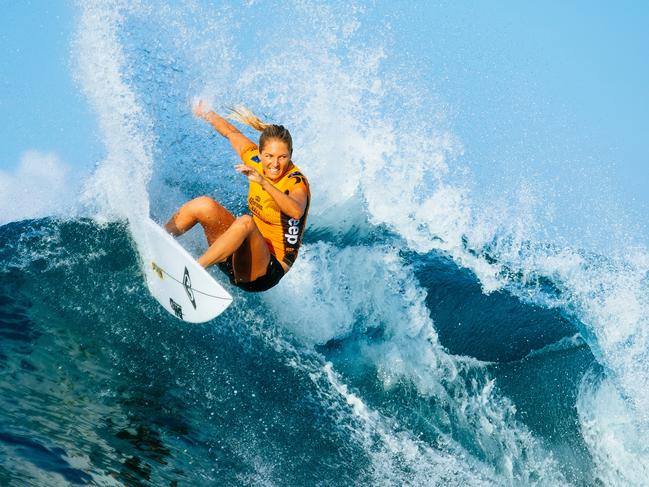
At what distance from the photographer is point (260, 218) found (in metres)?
4.85

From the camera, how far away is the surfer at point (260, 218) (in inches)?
176

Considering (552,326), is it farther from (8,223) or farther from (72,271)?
(8,223)

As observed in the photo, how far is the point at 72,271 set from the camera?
6031mm

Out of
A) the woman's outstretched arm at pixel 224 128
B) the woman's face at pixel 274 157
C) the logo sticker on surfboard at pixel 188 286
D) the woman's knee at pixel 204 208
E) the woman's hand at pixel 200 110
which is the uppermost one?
the woman's hand at pixel 200 110

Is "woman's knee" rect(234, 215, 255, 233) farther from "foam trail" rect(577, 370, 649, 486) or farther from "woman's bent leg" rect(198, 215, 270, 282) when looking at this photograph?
"foam trail" rect(577, 370, 649, 486)

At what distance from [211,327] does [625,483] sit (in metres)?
4.93

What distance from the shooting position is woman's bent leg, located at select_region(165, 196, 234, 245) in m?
4.82

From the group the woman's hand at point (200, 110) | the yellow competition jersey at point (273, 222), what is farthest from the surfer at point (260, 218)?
the woman's hand at point (200, 110)

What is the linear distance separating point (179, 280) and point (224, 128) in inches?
51.9

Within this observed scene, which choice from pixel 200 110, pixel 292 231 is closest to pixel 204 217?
pixel 292 231

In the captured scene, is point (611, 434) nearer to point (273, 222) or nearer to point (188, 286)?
point (273, 222)

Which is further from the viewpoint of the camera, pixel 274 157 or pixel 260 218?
pixel 260 218

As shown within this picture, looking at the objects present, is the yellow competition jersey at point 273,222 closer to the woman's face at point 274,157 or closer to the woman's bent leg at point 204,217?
the woman's face at point 274,157

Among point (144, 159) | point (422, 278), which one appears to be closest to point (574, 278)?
point (422, 278)
